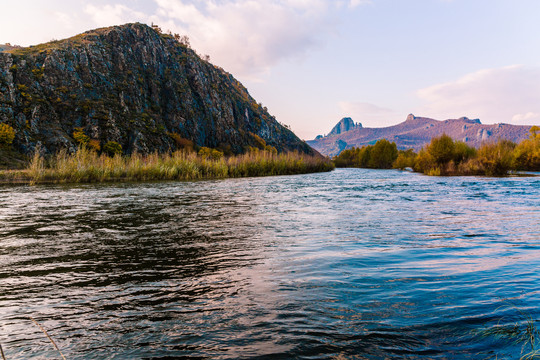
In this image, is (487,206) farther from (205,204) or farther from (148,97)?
(148,97)

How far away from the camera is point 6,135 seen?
183ft

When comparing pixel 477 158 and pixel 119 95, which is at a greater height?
pixel 119 95

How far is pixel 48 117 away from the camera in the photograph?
7238 centimetres

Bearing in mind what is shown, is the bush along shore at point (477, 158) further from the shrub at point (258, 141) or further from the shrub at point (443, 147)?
the shrub at point (258, 141)

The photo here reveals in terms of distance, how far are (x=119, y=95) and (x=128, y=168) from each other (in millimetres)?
70233

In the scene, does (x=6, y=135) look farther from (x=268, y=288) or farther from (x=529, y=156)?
(x=529, y=156)

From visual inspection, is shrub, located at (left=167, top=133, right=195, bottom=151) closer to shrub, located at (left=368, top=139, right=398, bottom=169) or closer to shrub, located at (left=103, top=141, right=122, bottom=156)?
shrub, located at (left=103, top=141, right=122, bottom=156)

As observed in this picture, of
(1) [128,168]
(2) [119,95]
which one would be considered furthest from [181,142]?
(1) [128,168]

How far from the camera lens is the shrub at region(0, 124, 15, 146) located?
5547cm

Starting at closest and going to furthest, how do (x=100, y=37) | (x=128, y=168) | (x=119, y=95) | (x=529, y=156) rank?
(x=128, y=168)
(x=529, y=156)
(x=119, y=95)
(x=100, y=37)

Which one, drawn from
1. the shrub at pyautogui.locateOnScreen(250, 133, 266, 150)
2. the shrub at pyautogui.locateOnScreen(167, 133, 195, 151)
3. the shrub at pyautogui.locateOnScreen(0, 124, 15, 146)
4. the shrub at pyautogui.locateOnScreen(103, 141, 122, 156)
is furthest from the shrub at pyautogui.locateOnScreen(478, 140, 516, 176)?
the shrub at pyautogui.locateOnScreen(250, 133, 266, 150)

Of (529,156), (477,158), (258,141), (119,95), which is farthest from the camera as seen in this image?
(258,141)

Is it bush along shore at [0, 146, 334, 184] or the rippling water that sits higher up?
Result: bush along shore at [0, 146, 334, 184]

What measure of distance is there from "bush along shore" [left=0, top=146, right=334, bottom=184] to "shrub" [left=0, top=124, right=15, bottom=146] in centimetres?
2815
